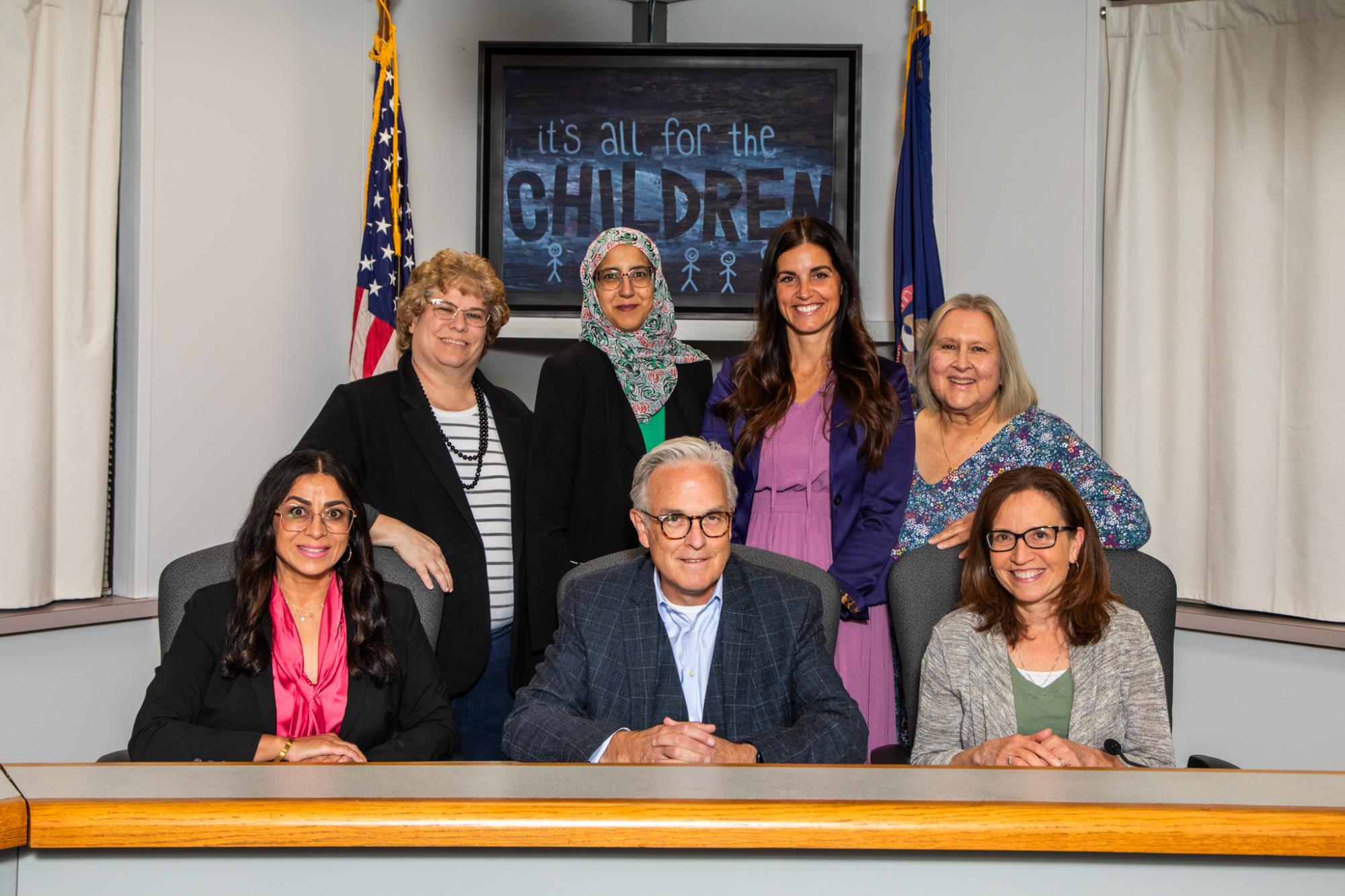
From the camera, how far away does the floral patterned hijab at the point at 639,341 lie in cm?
280

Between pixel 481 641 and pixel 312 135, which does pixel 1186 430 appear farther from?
pixel 312 135

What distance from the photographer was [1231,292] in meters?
3.66

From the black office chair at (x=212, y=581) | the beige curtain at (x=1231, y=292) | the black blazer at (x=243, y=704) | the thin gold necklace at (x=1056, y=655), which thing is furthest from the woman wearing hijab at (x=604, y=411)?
the beige curtain at (x=1231, y=292)

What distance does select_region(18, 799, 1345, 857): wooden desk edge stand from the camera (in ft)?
3.91

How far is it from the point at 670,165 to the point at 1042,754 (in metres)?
2.84

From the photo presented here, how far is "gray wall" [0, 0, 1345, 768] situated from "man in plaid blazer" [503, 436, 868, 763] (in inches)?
75.0

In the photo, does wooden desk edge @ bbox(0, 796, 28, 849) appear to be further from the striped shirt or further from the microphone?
the microphone

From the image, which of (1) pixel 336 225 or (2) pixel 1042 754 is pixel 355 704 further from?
(1) pixel 336 225

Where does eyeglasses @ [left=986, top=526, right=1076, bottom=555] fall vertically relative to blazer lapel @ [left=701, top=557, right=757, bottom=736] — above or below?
above

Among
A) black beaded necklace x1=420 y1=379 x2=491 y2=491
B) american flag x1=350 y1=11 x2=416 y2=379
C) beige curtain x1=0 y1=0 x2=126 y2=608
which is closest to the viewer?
black beaded necklace x1=420 y1=379 x2=491 y2=491

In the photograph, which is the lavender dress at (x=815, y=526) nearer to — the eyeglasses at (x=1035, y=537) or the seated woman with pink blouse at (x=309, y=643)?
the eyeglasses at (x=1035, y=537)

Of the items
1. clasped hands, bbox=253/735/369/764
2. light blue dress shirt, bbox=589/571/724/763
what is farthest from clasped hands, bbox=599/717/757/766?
clasped hands, bbox=253/735/369/764

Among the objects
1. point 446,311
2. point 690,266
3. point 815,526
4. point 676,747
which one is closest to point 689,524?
point 676,747

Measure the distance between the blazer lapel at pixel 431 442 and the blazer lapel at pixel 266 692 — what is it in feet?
1.94
